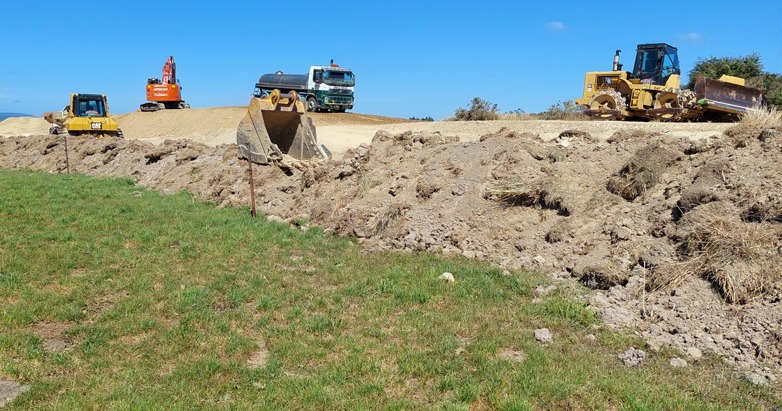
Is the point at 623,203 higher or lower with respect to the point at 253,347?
higher

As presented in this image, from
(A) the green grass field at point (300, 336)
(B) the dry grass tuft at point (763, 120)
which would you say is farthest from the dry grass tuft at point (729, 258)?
(B) the dry grass tuft at point (763, 120)

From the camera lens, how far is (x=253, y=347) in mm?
4824

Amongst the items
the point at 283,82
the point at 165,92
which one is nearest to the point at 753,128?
the point at 283,82

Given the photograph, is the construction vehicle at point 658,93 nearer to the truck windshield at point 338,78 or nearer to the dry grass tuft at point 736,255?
the truck windshield at point 338,78

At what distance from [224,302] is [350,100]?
24688 mm

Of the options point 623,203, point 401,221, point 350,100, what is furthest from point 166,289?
point 350,100

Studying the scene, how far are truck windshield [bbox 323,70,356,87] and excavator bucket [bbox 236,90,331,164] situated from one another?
15264 millimetres

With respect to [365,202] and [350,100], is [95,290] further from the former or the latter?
[350,100]

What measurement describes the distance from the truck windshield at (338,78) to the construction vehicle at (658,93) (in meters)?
12.1

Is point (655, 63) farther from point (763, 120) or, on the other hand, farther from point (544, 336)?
point (544, 336)

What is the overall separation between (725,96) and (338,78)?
16.9 m

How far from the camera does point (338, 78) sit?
94.5 ft

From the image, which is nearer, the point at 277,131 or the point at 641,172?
the point at 641,172

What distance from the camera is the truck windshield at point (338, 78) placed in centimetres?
2845
